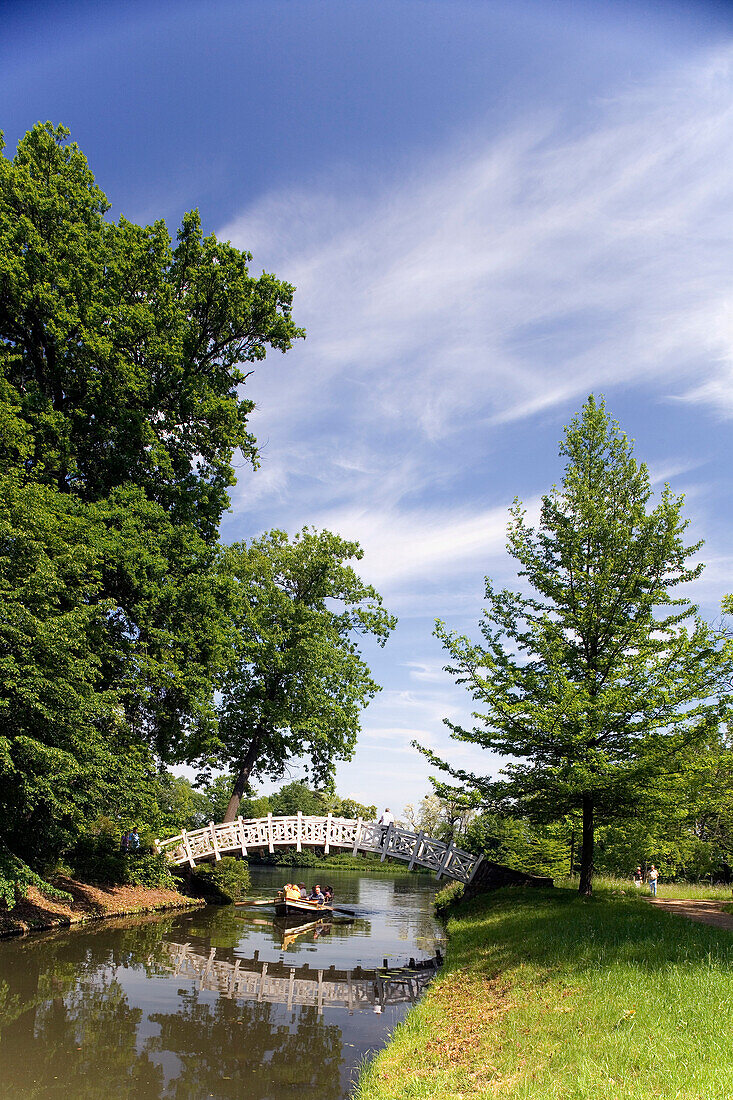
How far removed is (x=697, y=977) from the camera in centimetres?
833

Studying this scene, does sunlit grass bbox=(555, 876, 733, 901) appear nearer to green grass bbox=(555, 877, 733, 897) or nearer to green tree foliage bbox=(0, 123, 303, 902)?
green grass bbox=(555, 877, 733, 897)

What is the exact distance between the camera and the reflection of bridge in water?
44.1 feet

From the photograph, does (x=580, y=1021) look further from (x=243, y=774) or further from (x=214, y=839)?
(x=243, y=774)

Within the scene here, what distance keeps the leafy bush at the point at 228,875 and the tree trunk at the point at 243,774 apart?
315 centimetres

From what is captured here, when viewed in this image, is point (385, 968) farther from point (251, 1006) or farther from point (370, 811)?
point (370, 811)

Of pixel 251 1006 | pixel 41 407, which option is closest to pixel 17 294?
pixel 41 407

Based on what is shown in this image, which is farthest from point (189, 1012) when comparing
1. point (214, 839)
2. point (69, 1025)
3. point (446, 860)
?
point (446, 860)

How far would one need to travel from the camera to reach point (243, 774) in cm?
2958

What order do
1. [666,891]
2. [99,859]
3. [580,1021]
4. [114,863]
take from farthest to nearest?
1. [114,863]
2. [99,859]
3. [666,891]
4. [580,1021]

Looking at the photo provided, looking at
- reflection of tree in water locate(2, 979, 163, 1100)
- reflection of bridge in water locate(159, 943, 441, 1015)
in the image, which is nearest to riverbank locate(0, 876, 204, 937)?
reflection of bridge in water locate(159, 943, 441, 1015)

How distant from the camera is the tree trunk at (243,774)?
29578 millimetres

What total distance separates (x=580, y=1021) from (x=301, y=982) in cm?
920

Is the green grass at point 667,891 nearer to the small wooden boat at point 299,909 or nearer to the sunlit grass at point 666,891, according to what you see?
the sunlit grass at point 666,891

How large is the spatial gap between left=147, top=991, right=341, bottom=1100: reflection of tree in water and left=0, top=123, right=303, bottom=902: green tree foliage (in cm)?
581
